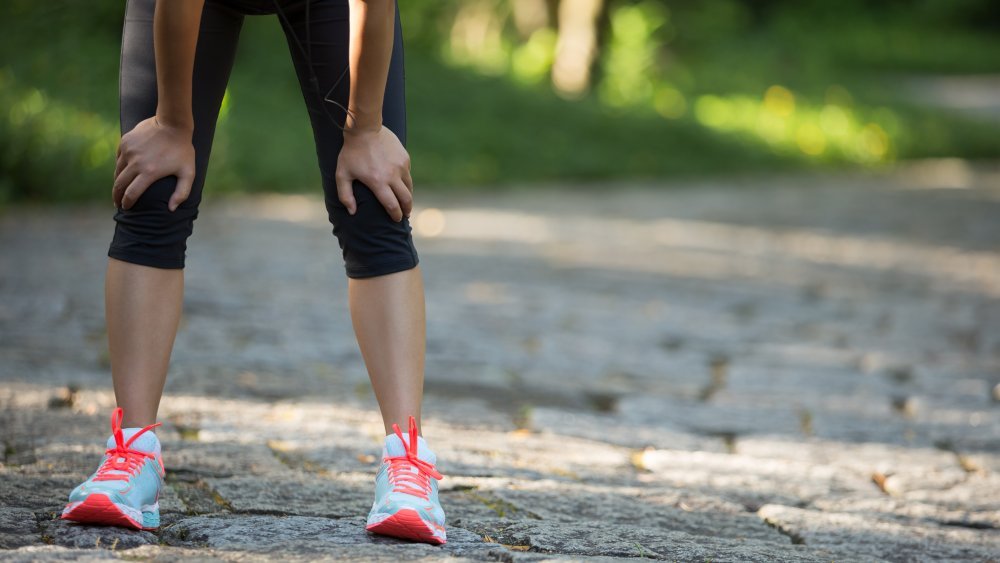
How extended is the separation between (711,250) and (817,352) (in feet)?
9.60

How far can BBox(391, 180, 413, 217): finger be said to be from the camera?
2.21 metres

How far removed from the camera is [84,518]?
2.08m

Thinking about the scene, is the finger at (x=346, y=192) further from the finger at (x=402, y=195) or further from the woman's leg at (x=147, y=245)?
the woman's leg at (x=147, y=245)

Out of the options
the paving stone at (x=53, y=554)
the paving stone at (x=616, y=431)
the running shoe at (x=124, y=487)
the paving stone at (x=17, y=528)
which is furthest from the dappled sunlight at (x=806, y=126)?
the paving stone at (x=53, y=554)

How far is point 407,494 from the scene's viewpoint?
212 cm

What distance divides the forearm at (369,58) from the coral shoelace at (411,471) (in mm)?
561

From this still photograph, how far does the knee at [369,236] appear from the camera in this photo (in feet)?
7.27

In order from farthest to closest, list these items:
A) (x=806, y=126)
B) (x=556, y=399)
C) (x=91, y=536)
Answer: (x=806, y=126) < (x=556, y=399) < (x=91, y=536)

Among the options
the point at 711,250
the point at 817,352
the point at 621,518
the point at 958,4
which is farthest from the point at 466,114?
the point at 958,4

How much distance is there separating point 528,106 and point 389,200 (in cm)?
1222

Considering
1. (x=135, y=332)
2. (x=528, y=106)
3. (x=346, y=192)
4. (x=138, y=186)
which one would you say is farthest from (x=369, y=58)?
(x=528, y=106)

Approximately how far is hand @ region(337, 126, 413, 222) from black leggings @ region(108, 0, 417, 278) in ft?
0.07

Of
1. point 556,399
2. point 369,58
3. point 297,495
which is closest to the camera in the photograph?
point 369,58

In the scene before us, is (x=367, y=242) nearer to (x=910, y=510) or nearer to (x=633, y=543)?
(x=633, y=543)
